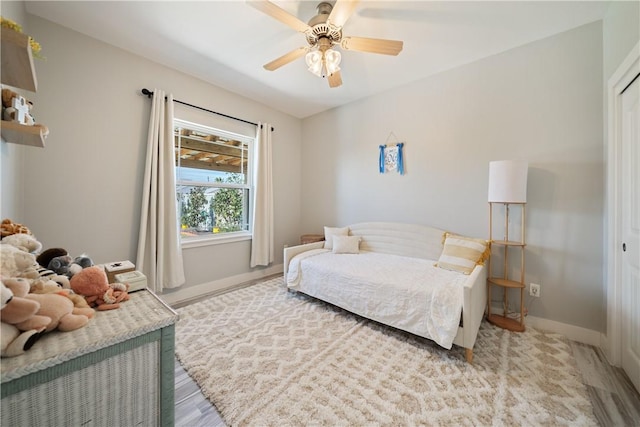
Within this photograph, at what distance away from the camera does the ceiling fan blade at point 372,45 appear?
1.74 meters

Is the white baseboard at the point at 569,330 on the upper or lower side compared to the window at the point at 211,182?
lower

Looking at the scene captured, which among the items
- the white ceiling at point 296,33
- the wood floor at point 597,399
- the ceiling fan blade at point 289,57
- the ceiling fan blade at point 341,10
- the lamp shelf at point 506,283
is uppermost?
the white ceiling at point 296,33

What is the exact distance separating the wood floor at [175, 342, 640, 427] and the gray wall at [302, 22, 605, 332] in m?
0.49

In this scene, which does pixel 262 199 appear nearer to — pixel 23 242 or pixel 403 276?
pixel 403 276

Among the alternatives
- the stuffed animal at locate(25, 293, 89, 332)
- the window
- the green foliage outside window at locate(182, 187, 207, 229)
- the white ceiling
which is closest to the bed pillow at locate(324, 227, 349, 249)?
the window

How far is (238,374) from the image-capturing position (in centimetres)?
156

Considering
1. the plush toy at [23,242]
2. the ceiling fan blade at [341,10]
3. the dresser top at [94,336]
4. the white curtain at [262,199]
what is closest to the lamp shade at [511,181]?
the ceiling fan blade at [341,10]

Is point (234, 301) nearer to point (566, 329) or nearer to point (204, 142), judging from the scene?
point (204, 142)

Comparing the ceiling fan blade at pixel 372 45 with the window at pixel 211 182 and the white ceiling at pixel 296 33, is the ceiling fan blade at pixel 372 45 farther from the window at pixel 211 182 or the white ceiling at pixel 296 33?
the window at pixel 211 182

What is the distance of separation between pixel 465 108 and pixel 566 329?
2.35 meters

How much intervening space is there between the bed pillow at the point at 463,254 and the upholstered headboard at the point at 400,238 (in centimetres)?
28

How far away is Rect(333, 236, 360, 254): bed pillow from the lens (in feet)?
10.2

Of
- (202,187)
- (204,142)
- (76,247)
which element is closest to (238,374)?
(76,247)

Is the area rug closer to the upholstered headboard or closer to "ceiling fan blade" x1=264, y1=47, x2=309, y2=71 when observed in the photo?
the upholstered headboard
